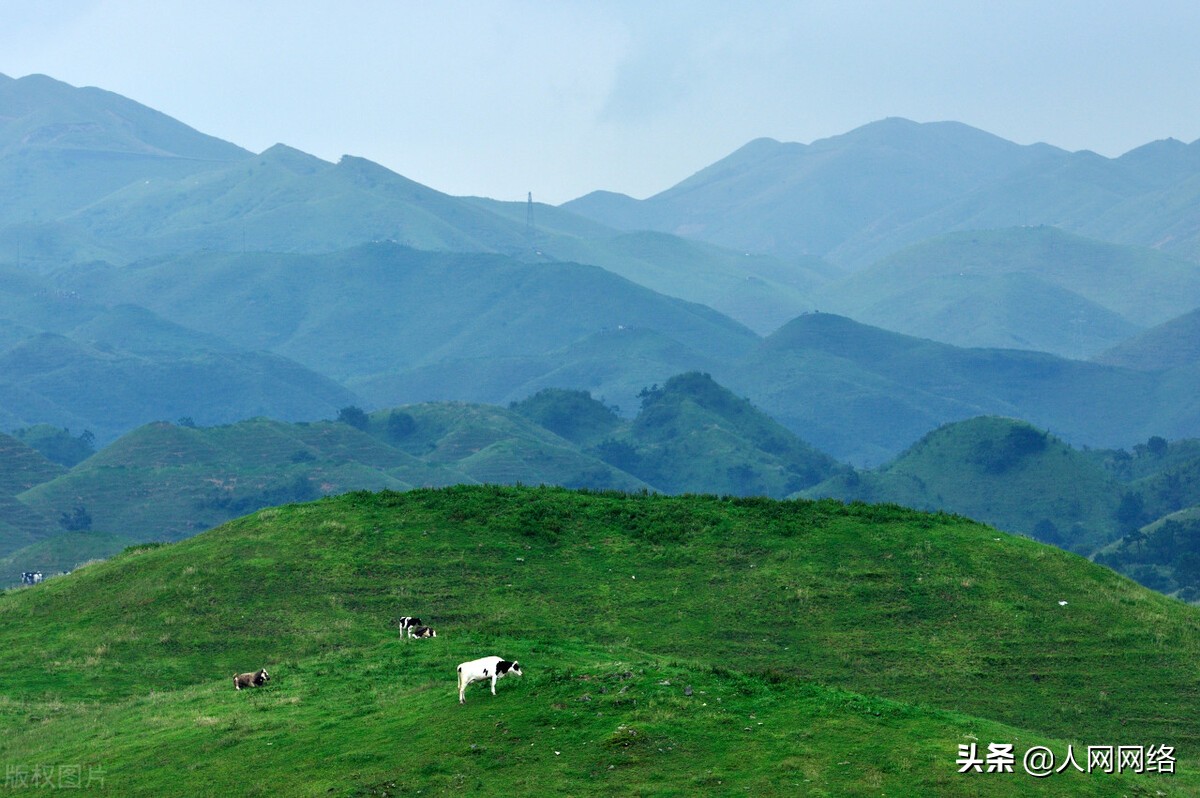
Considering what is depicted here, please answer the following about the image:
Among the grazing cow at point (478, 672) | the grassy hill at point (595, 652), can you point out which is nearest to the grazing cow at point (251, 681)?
the grassy hill at point (595, 652)

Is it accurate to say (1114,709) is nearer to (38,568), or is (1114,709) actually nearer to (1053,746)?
(1053,746)

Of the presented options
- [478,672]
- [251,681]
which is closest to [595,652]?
[478,672]

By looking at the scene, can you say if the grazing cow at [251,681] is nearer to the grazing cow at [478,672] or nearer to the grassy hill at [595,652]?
the grassy hill at [595,652]

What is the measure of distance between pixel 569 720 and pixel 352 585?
21167mm

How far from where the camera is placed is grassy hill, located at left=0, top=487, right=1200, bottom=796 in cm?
2792

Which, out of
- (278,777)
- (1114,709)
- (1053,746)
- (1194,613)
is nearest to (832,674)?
(1114,709)

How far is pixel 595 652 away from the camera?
3778cm

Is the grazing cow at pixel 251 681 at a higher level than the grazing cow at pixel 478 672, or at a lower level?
→ lower

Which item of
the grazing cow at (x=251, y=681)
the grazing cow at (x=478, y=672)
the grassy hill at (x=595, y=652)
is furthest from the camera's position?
the grazing cow at (x=251, y=681)

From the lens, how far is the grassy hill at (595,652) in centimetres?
2792

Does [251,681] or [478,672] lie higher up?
[478,672]

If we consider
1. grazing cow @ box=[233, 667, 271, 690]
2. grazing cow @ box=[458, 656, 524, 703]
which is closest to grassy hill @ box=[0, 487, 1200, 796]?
grazing cow @ box=[458, 656, 524, 703]

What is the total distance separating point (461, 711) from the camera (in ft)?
98.5

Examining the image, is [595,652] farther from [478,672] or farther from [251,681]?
[251,681]
